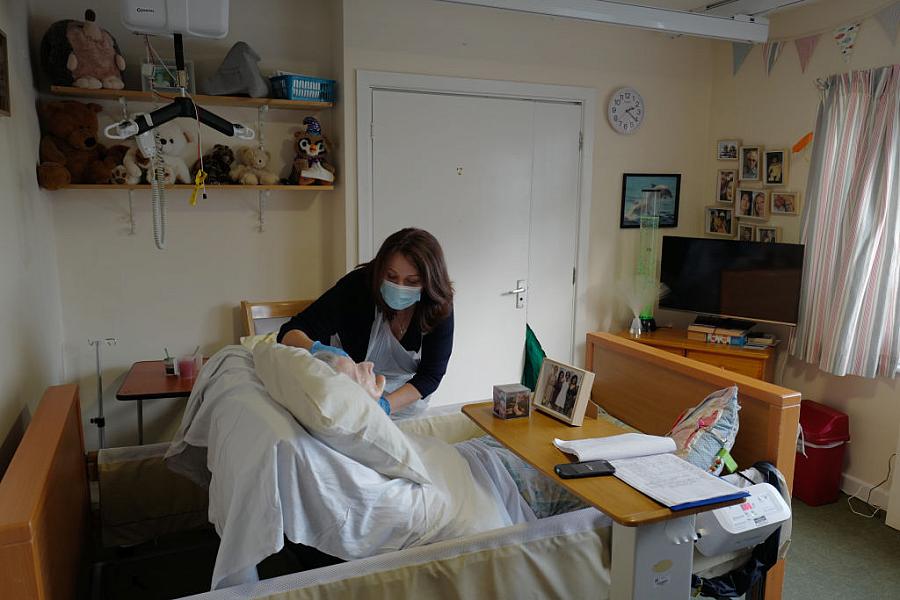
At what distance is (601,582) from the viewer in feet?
5.94

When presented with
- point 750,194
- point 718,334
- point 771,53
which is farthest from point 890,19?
point 718,334

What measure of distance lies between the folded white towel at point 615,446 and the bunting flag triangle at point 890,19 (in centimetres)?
253

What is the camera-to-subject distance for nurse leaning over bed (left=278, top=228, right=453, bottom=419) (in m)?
2.31

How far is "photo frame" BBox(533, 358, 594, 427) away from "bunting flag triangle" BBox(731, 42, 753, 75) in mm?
2823

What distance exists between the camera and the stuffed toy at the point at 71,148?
3.02 m

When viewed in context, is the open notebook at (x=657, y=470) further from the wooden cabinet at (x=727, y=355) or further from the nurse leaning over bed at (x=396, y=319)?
the wooden cabinet at (x=727, y=355)

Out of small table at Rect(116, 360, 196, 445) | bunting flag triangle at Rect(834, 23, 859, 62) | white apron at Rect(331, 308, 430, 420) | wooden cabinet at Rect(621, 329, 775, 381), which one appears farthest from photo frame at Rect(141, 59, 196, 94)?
bunting flag triangle at Rect(834, 23, 859, 62)

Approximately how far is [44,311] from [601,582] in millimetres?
2373

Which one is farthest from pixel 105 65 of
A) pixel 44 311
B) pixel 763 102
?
pixel 763 102

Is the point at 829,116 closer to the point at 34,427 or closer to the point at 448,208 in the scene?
the point at 448,208

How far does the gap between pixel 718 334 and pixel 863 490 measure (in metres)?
1.02

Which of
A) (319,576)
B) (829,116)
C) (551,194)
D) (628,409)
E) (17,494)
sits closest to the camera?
(17,494)

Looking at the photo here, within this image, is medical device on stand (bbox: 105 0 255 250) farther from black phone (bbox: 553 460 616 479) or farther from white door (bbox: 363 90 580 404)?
black phone (bbox: 553 460 616 479)

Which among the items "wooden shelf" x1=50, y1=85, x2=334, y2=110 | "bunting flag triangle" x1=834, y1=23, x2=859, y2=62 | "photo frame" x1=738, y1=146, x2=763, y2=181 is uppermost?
"bunting flag triangle" x1=834, y1=23, x2=859, y2=62
